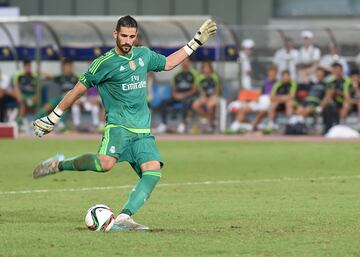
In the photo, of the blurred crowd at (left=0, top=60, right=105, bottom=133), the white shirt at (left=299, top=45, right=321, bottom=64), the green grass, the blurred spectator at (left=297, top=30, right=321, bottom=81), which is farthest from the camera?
the white shirt at (left=299, top=45, right=321, bottom=64)

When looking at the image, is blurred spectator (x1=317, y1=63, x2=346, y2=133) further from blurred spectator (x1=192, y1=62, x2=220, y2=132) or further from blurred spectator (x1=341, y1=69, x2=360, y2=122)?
blurred spectator (x1=192, y1=62, x2=220, y2=132)

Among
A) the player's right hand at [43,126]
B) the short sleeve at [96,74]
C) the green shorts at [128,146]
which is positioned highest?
the short sleeve at [96,74]

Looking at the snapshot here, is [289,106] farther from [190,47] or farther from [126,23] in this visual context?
[126,23]

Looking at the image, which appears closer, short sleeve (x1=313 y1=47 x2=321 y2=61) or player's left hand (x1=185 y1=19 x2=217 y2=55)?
player's left hand (x1=185 y1=19 x2=217 y2=55)

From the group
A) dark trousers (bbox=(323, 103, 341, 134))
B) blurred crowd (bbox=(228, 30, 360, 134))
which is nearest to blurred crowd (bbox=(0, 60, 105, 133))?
blurred crowd (bbox=(228, 30, 360, 134))

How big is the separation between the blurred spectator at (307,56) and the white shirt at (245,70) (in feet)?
4.46

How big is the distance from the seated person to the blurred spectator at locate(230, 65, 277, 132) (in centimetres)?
139

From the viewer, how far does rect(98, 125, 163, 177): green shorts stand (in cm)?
1130

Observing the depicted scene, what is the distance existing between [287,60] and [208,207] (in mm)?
16453

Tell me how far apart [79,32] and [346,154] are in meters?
9.62

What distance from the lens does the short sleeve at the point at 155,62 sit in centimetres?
1168

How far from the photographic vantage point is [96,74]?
447 inches

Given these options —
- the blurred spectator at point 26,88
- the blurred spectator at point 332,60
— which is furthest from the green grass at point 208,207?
the blurred spectator at point 26,88

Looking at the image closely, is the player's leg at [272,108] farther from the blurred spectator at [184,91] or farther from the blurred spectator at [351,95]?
the blurred spectator at [184,91]
